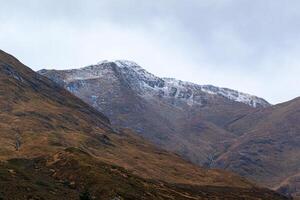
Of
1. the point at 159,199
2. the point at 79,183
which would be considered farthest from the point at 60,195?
the point at 159,199

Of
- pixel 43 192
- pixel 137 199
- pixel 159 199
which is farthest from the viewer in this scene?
pixel 159 199

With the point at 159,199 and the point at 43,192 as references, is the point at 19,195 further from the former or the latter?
the point at 159,199

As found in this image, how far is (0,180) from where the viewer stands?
563 ft

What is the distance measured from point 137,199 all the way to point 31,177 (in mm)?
39456

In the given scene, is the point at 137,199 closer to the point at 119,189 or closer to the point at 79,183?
the point at 119,189

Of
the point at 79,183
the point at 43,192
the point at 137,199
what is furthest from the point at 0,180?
the point at 137,199

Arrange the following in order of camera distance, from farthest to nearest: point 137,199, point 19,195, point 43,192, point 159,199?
1. point 159,199
2. point 137,199
3. point 43,192
4. point 19,195

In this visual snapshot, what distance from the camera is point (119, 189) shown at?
19488 centimetres

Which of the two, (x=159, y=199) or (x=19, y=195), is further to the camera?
(x=159, y=199)

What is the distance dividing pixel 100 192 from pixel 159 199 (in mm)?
24740

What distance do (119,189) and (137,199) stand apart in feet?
33.7

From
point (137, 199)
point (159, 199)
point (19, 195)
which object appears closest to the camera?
point (19, 195)

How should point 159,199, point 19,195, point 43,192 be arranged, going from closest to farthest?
point 19,195, point 43,192, point 159,199

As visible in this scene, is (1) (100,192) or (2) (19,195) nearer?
(2) (19,195)
